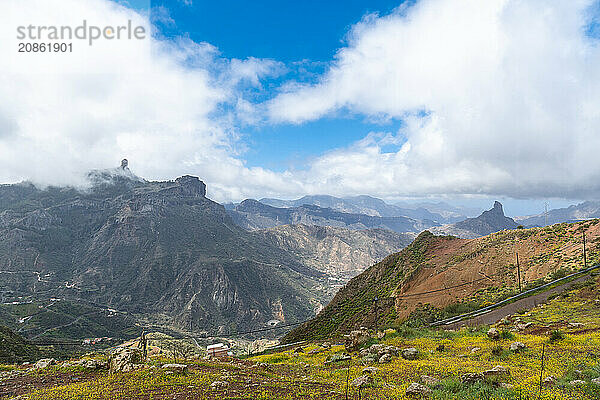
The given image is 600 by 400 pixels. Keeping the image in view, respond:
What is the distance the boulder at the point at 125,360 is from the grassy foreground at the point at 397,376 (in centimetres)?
72

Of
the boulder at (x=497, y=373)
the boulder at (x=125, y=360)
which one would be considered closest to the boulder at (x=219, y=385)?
the boulder at (x=125, y=360)

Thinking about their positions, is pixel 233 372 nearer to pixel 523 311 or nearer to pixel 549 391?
pixel 549 391

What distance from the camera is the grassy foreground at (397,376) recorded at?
12867 millimetres

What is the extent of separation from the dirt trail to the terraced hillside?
387 cm

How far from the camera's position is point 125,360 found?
20469 mm

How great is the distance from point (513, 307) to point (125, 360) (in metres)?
41.1

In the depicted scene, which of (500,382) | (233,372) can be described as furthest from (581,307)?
(233,372)

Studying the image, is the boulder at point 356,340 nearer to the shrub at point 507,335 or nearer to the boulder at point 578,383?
the shrub at point 507,335

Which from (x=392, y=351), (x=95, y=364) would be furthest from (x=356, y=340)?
(x=95, y=364)

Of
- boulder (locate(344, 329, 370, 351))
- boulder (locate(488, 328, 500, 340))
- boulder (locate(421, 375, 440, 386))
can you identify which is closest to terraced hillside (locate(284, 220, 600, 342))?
boulder (locate(344, 329, 370, 351))

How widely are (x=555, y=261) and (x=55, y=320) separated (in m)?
255

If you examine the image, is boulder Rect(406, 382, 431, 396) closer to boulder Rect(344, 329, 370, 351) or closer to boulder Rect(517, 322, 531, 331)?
boulder Rect(344, 329, 370, 351)

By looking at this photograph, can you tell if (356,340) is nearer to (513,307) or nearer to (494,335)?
(494,335)

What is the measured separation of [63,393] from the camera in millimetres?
15281
